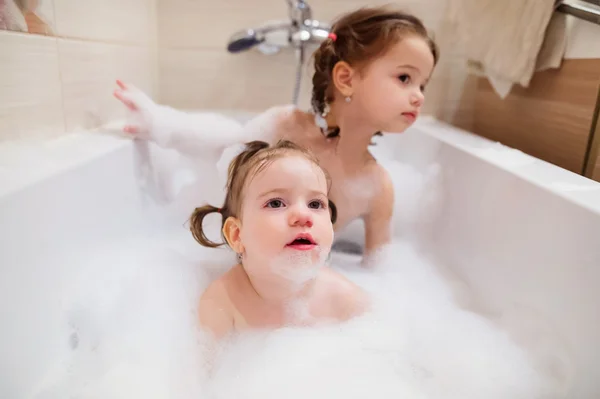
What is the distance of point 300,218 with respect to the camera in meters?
0.64

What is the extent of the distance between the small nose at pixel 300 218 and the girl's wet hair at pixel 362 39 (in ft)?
1.51

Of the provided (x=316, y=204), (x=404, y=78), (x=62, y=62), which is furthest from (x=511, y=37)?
(x=62, y=62)

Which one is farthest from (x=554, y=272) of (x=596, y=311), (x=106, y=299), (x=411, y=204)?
(x=106, y=299)

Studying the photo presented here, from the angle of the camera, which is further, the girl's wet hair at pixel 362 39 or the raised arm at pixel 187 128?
the raised arm at pixel 187 128

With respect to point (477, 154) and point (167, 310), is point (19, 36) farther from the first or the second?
point (477, 154)

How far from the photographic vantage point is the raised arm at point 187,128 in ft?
3.69

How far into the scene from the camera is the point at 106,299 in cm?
83

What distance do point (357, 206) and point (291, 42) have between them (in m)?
0.61

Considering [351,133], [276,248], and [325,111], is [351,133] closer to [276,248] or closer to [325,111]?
[325,111]

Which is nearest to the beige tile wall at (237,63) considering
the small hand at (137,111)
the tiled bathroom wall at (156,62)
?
the tiled bathroom wall at (156,62)

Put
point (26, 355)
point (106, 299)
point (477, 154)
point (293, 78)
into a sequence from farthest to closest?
1. point (293, 78)
2. point (477, 154)
3. point (106, 299)
4. point (26, 355)

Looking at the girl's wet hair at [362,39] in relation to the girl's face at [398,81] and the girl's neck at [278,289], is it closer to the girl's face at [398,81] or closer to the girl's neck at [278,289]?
the girl's face at [398,81]

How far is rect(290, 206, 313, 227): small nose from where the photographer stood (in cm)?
64

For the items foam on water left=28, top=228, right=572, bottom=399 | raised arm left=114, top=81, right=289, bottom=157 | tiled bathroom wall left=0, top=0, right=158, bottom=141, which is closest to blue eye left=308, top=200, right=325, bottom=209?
foam on water left=28, top=228, right=572, bottom=399
